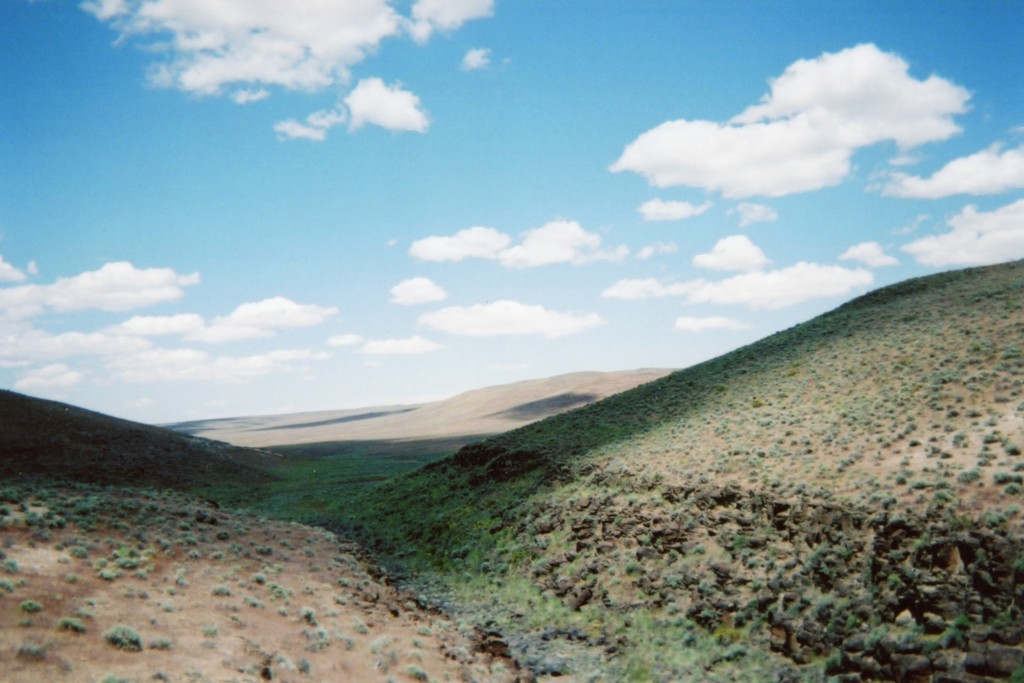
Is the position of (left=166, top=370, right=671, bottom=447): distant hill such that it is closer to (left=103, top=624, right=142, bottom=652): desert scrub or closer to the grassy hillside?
the grassy hillside

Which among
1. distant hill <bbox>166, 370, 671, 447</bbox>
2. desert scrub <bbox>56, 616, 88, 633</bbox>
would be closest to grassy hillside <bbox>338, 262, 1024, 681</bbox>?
desert scrub <bbox>56, 616, 88, 633</bbox>

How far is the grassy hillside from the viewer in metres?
13.6

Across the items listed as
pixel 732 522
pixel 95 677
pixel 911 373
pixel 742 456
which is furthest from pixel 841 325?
pixel 95 677

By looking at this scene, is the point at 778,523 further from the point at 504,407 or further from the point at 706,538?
the point at 504,407

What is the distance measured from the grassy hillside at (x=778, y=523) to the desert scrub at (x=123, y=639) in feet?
31.8

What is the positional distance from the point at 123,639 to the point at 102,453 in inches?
1839

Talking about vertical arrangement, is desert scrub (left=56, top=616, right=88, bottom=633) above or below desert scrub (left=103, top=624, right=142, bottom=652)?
above

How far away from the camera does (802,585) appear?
15.8 meters

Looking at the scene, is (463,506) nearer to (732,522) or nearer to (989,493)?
(732,522)

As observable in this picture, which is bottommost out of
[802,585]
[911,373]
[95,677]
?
[802,585]

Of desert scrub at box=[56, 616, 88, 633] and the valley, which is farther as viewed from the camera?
the valley

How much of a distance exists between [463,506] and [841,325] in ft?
101

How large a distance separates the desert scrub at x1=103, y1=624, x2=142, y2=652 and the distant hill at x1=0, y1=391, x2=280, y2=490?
124 ft

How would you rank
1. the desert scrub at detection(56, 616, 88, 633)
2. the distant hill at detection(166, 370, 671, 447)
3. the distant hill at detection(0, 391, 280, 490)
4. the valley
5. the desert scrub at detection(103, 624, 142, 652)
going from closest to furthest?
the desert scrub at detection(103, 624, 142, 652) → the desert scrub at detection(56, 616, 88, 633) → the valley → the distant hill at detection(0, 391, 280, 490) → the distant hill at detection(166, 370, 671, 447)
